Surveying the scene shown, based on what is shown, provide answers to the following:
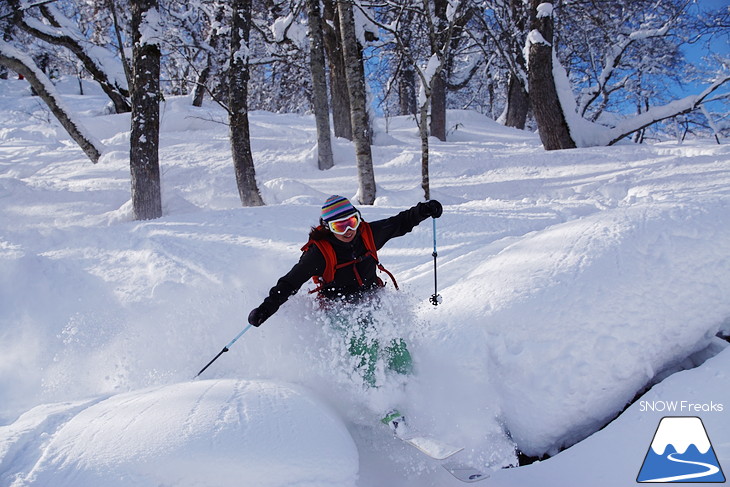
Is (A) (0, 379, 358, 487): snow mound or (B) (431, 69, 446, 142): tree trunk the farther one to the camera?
(B) (431, 69, 446, 142): tree trunk

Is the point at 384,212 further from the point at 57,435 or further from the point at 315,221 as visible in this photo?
the point at 57,435

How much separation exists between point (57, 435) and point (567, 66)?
69.5ft

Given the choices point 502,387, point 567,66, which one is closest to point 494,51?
point 567,66

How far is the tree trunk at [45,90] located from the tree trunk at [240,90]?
17.1 ft

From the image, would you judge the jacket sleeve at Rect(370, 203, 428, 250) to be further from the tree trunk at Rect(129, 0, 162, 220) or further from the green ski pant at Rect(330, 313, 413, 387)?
the tree trunk at Rect(129, 0, 162, 220)

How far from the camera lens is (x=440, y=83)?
46.2 feet

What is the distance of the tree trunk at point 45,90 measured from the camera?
1043 cm

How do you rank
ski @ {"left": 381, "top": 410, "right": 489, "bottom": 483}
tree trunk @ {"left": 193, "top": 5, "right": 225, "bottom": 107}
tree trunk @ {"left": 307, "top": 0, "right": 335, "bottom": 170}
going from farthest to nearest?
tree trunk @ {"left": 193, "top": 5, "right": 225, "bottom": 107}, tree trunk @ {"left": 307, "top": 0, "right": 335, "bottom": 170}, ski @ {"left": 381, "top": 410, "right": 489, "bottom": 483}

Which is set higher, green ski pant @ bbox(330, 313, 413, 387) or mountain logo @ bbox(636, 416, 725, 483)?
green ski pant @ bbox(330, 313, 413, 387)

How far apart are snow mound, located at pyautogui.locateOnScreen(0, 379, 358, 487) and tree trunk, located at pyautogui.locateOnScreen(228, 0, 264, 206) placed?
671cm

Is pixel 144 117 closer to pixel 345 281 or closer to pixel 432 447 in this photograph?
pixel 345 281

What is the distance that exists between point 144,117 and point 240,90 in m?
1.83

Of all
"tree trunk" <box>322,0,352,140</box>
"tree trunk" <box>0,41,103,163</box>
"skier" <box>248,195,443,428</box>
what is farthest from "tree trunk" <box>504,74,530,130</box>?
"skier" <box>248,195,443,428</box>

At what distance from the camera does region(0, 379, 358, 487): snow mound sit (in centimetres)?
250
